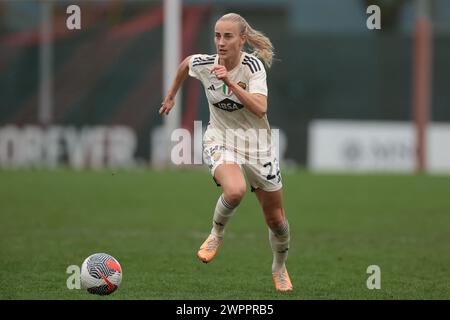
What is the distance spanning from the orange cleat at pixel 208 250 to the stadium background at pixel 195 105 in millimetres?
3561

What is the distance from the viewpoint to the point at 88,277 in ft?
25.3

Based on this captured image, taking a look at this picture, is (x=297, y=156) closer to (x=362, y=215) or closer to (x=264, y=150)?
(x=362, y=215)

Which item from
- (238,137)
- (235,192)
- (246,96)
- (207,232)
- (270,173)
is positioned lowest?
(207,232)

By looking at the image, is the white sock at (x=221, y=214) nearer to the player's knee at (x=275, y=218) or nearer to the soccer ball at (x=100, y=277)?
the player's knee at (x=275, y=218)

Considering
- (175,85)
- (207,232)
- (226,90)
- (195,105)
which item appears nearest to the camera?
(226,90)

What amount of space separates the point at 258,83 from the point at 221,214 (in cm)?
109

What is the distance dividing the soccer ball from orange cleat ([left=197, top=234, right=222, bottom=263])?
2.69 feet

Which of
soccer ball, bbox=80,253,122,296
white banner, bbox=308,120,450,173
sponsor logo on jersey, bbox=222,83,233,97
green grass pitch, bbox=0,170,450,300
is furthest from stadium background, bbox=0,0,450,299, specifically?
soccer ball, bbox=80,253,122,296

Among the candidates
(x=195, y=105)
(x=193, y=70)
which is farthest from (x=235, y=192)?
(x=195, y=105)

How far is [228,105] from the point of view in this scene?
27.3 feet

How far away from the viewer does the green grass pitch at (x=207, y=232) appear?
8406mm

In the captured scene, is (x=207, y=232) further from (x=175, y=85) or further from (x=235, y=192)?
(x=235, y=192)

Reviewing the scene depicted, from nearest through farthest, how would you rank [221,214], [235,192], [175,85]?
[235,192], [221,214], [175,85]

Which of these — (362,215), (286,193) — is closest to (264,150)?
(362,215)
